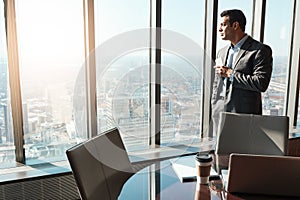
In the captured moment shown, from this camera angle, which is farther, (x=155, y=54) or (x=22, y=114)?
(x=155, y=54)

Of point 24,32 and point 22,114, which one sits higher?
point 24,32

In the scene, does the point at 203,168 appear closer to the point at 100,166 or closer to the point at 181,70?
the point at 100,166

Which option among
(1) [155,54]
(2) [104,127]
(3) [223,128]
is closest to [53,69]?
(2) [104,127]

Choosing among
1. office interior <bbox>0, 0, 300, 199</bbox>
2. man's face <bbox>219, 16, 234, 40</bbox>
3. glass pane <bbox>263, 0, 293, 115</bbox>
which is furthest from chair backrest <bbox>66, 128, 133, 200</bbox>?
glass pane <bbox>263, 0, 293, 115</bbox>

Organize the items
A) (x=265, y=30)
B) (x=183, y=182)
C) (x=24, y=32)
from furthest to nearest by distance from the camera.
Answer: (x=265, y=30)
(x=24, y=32)
(x=183, y=182)

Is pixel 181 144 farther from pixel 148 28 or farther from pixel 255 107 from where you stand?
pixel 148 28

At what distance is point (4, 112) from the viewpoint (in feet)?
7.73

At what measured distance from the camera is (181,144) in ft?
10.0

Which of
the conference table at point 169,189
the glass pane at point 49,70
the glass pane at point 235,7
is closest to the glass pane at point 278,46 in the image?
the glass pane at point 235,7

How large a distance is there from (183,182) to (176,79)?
1.50m

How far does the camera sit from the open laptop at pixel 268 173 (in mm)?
1246

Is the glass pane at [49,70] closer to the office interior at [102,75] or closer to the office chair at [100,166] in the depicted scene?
the office interior at [102,75]

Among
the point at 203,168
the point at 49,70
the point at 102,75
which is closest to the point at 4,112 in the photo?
the point at 49,70

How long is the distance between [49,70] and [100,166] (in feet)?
4.09
